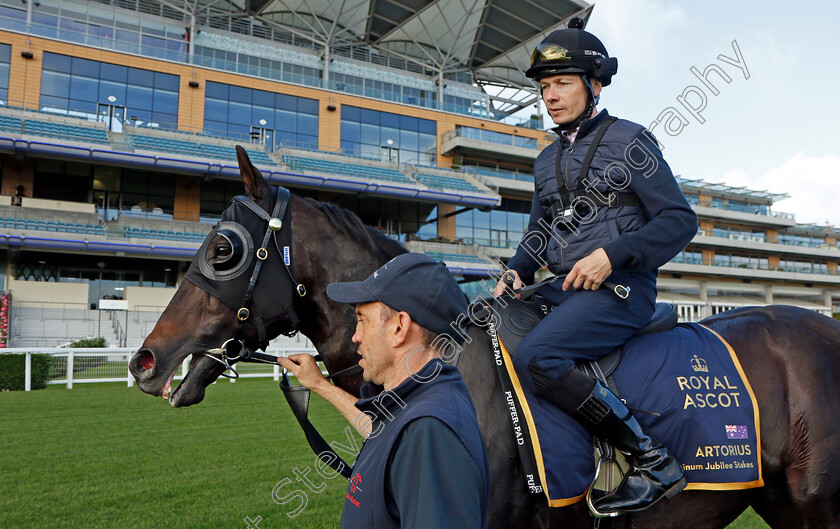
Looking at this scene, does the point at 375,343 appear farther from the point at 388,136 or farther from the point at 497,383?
the point at 388,136

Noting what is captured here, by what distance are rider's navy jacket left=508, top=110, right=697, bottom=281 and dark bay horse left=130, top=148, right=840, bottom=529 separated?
0.61m

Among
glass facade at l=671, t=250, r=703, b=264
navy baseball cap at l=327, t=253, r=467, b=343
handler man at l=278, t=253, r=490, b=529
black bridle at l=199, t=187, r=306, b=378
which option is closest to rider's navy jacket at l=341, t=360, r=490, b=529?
handler man at l=278, t=253, r=490, b=529

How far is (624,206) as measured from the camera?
2412mm

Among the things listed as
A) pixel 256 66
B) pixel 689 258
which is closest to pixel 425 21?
pixel 256 66

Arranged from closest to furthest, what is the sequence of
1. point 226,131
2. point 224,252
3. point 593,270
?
point 593,270, point 224,252, point 226,131

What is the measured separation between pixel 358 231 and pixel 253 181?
54cm

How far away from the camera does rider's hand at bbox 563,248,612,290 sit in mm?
2191

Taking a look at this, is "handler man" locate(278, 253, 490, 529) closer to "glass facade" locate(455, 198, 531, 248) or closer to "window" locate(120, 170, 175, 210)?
"window" locate(120, 170, 175, 210)

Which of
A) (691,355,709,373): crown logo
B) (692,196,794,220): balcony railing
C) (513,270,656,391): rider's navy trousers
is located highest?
(692,196,794,220): balcony railing

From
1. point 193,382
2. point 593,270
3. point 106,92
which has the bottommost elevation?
point 193,382

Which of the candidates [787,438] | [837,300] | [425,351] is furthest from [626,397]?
[837,300]

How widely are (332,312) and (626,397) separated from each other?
4.25ft

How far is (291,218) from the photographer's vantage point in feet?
→ 8.68

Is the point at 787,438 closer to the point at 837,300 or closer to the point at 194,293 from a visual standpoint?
the point at 194,293
